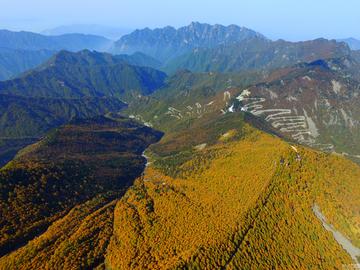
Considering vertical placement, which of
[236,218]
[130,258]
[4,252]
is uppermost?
[236,218]

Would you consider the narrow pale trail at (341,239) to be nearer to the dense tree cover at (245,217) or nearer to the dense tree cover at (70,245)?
the dense tree cover at (245,217)

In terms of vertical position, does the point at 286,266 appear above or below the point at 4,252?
above

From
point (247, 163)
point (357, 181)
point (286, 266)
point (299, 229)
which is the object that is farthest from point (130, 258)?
point (357, 181)

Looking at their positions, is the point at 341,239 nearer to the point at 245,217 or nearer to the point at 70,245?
the point at 245,217

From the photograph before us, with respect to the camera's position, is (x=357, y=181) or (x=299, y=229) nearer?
(x=299, y=229)

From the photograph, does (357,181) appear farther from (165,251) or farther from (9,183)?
(9,183)

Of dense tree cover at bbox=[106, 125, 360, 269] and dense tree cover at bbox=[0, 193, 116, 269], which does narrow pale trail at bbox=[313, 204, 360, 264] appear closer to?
dense tree cover at bbox=[106, 125, 360, 269]

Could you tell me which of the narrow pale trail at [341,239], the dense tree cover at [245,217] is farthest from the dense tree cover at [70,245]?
the narrow pale trail at [341,239]

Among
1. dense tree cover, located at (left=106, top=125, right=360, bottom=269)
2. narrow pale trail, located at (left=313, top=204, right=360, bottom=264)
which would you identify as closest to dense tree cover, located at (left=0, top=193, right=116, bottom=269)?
dense tree cover, located at (left=106, top=125, right=360, bottom=269)

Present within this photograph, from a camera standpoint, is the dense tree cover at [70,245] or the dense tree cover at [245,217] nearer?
the dense tree cover at [245,217]
